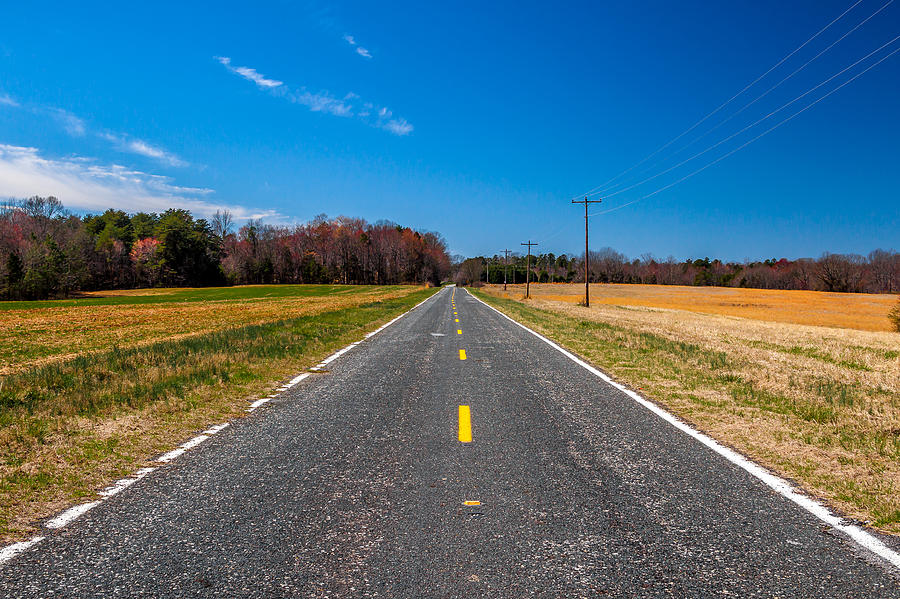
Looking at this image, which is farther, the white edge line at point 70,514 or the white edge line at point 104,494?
the white edge line at point 70,514

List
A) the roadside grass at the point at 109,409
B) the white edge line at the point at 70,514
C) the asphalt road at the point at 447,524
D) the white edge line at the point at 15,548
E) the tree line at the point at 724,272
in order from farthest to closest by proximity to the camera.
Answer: the tree line at the point at 724,272, the roadside grass at the point at 109,409, the white edge line at the point at 70,514, the white edge line at the point at 15,548, the asphalt road at the point at 447,524

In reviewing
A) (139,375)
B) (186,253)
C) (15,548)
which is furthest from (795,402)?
(186,253)

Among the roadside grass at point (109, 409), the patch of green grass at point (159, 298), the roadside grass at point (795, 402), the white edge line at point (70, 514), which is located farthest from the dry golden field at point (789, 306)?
the white edge line at point (70, 514)

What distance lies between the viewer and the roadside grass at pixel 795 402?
443 centimetres

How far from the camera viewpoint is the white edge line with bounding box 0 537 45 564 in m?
3.06

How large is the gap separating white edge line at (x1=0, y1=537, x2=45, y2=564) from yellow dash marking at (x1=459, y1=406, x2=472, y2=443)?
371cm

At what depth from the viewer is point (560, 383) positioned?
29.2 ft

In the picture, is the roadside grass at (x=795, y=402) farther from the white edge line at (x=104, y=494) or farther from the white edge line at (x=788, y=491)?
the white edge line at (x=104, y=494)

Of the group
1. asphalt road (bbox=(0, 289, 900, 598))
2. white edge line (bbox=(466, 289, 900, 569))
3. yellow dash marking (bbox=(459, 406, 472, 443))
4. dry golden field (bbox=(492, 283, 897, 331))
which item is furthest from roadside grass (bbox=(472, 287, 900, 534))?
dry golden field (bbox=(492, 283, 897, 331))

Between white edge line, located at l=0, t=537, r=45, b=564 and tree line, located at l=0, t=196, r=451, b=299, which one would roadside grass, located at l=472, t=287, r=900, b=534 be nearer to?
white edge line, located at l=0, t=537, r=45, b=564

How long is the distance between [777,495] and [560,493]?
6.01 ft

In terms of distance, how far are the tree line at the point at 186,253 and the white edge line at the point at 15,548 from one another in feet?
251

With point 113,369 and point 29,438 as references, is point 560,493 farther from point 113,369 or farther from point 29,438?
point 113,369

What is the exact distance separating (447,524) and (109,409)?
5778 mm
